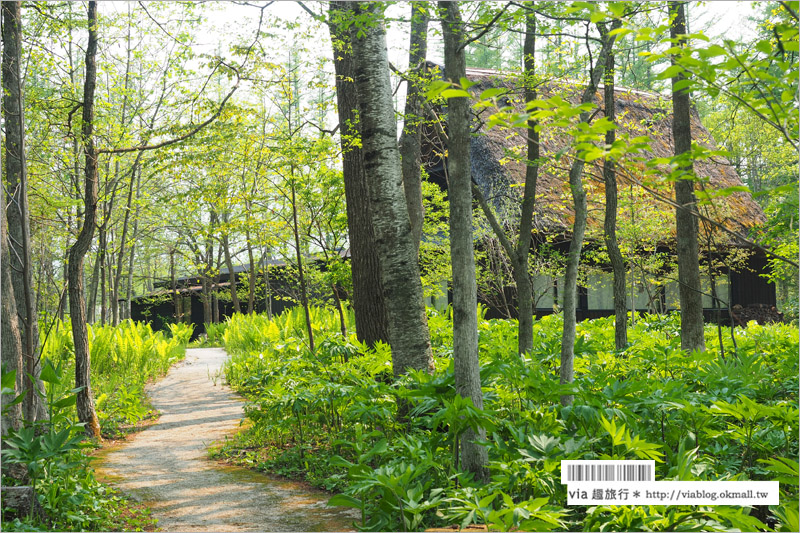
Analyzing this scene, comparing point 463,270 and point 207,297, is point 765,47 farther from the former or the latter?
point 207,297

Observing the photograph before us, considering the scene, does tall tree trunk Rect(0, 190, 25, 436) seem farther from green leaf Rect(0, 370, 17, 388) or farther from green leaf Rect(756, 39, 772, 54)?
green leaf Rect(756, 39, 772, 54)

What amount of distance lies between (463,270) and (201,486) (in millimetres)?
2407

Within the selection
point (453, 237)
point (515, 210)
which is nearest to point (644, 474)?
point (453, 237)

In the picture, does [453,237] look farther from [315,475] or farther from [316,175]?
[316,175]

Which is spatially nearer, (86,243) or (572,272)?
(572,272)

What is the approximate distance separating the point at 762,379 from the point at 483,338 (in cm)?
272

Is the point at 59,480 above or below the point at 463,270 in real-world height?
below

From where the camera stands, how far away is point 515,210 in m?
9.72

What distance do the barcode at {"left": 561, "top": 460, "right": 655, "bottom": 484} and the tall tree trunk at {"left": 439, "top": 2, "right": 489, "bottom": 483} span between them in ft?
2.48

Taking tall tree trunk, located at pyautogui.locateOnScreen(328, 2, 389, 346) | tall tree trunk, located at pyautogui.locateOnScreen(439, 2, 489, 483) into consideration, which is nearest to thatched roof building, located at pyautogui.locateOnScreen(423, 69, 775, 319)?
tall tree trunk, located at pyautogui.locateOnScreen(328, 2, 389, 346)

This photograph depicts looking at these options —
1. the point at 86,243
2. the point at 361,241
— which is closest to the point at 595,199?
the point at 361,241

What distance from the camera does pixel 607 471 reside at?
2.07 metres

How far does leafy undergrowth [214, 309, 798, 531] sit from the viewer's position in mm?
2217

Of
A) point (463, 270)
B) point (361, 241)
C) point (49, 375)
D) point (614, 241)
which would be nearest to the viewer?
point (463, 270)
